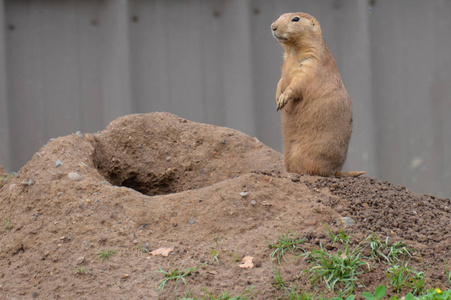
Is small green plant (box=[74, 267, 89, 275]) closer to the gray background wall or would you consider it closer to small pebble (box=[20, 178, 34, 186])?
small pebble (box=[20, 178, 34, 186])

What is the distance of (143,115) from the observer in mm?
5469

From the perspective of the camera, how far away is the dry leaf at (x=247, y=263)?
10.9ft

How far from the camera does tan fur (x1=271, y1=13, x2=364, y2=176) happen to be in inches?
179

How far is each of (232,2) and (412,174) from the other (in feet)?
8.34

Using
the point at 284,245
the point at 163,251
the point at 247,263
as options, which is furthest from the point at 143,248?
the point at 284,245

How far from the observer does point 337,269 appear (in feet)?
10.7

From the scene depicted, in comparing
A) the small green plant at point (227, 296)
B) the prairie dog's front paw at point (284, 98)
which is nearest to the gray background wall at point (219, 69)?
the prairie dog's front paw at point (284, 98)

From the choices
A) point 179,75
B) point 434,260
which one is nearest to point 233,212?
point 434,260

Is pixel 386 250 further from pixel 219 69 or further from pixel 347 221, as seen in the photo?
pixel 219 69

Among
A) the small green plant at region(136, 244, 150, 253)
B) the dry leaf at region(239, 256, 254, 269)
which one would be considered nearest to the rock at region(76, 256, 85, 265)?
the small green plant at region(136, 244, 150, 253)

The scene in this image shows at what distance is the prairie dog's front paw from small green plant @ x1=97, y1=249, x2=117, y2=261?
1678 mm

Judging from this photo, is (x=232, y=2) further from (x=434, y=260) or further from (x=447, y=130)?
(x=434, y=260)

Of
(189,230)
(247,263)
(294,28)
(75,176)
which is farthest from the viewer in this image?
(294,28)

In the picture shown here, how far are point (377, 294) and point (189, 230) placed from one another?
47.4 inches
